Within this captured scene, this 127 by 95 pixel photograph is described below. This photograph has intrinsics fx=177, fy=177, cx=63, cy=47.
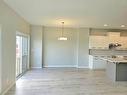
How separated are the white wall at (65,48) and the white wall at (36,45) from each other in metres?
0.24

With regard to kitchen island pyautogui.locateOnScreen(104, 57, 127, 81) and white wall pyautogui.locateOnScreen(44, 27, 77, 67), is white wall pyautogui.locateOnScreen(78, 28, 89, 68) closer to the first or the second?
white wall pyautogui.locateOnScreen(44, 27, 77, 67)

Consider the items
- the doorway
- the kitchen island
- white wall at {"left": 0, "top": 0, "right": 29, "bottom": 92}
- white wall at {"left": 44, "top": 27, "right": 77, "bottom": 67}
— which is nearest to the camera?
white wall at {"left": 0, "top": 0, "right": 29, "bottom": 92}

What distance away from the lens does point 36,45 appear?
10.6m

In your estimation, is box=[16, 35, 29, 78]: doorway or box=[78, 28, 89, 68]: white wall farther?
box=[78, 28, 89, 68]: white wall

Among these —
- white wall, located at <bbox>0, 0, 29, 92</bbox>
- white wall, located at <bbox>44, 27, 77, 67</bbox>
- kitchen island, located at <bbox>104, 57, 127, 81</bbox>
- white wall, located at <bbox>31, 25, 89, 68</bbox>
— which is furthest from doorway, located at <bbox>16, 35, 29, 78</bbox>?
kitchen island, located at <bbox>104, 57, 127, 81</bbox>

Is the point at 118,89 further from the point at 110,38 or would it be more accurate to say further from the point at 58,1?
the point at 110,38

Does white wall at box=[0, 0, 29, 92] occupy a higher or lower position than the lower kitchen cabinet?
higher

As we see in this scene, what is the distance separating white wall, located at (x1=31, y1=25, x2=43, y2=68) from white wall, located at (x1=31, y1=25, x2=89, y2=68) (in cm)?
24

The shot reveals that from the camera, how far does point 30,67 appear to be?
10.5 meters

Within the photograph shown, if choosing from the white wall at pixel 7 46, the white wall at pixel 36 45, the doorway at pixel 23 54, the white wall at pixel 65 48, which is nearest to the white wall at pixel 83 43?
the white wall at pixel 65 48

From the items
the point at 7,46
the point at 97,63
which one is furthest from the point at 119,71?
the point at 7,46

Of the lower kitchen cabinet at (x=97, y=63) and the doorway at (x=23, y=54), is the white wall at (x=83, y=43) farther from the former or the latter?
the doorway at (x=23, y=54)

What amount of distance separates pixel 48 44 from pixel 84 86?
5416mm

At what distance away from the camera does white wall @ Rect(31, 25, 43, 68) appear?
10570 millimetres
